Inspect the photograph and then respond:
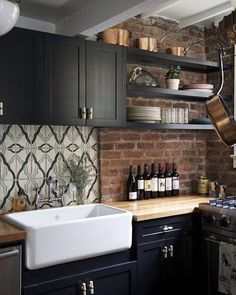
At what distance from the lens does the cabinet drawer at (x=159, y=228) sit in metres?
2.73

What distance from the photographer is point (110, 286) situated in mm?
2564

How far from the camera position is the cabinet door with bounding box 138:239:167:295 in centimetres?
274

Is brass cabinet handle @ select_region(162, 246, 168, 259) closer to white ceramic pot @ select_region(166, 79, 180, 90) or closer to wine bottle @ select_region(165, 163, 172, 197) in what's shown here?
wine bottle @ select_region(165, 163, 172, 197)

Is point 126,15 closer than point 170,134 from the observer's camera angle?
Yes

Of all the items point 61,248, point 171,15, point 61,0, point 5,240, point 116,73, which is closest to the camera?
point 5,240

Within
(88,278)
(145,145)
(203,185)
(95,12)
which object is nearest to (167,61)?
(145,145)

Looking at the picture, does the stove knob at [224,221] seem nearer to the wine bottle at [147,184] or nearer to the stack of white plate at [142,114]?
the wine bottle at [147,184]

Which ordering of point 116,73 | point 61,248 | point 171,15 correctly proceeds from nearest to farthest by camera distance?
point 61,248, point 116,73, point 171,15

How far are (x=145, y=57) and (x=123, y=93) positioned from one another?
47cm

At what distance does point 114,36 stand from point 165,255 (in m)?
1.85

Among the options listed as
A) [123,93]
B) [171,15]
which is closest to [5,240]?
[123,93]

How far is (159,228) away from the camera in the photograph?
2846 millimetres

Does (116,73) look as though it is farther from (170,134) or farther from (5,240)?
(5,240)

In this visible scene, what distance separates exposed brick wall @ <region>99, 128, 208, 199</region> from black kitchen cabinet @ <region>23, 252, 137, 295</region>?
0.79m
